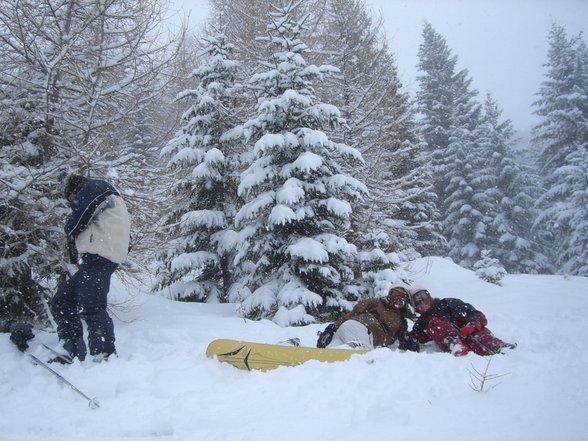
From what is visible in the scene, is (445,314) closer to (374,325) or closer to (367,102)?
(374,325)

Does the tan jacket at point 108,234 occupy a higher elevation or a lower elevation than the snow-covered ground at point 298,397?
higher

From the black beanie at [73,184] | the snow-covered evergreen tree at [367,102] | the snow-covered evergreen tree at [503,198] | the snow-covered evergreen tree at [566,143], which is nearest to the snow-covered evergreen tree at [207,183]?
the snow-covered evergreen tree at [367,102]

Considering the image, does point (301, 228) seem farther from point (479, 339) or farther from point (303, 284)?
point (479, 339)

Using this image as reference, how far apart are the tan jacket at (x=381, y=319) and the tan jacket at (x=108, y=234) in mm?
2674

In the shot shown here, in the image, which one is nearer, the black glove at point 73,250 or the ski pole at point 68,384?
the ski pole at point 68,384

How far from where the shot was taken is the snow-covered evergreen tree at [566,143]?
20.8m

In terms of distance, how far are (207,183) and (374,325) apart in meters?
6.24

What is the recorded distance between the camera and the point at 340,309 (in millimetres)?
7832

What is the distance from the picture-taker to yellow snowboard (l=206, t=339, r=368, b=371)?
3.79 meters

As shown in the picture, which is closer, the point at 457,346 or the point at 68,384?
the point at 68,384

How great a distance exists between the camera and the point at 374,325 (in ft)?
16.2

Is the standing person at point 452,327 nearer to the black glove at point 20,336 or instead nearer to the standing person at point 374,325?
the standing person at point 374,325

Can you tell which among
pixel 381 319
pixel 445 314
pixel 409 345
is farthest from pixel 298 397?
pixel 445 314

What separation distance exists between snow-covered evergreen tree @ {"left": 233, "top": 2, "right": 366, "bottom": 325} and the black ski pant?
3.61 meters
